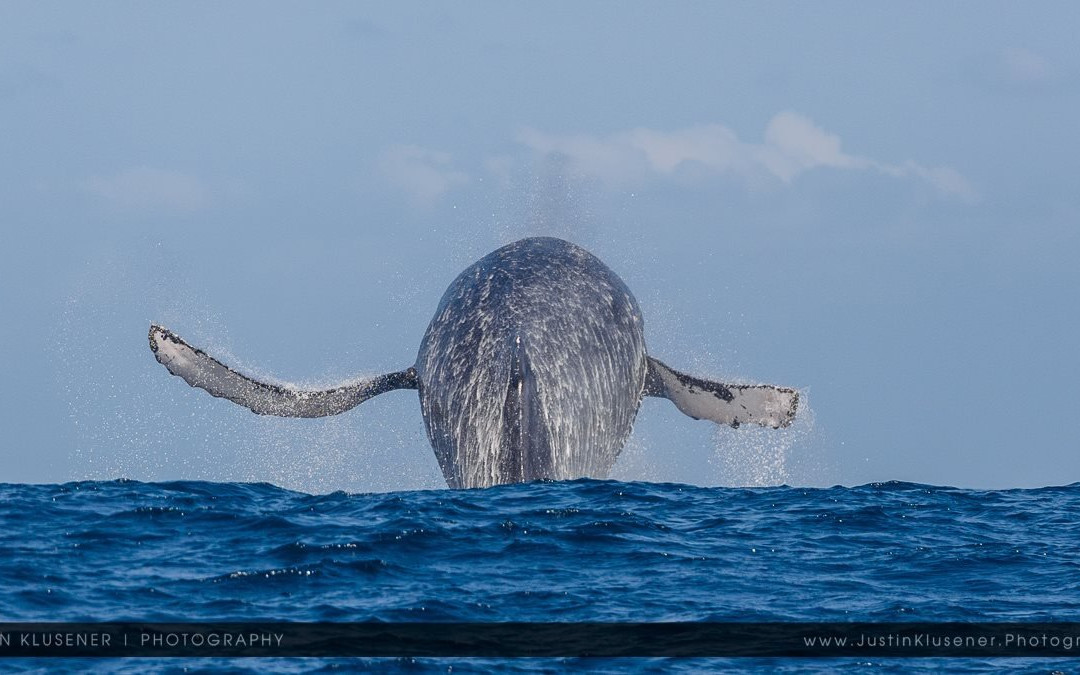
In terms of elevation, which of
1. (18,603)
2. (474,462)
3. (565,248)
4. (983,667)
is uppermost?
(565,248)

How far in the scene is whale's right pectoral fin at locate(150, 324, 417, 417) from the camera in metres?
23.3

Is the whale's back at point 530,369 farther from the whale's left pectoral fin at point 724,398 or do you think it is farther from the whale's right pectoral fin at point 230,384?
the whale's right pectoral fin at point 230,384

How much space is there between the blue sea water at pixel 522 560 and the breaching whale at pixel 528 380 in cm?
88

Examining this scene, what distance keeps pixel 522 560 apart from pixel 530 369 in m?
5.24

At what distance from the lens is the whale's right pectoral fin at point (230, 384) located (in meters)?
23.3

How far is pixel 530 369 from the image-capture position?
65.7 feet

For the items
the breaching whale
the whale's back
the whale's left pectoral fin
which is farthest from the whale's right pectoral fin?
the whale's left pectoral fin

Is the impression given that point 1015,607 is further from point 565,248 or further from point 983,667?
point 565,248

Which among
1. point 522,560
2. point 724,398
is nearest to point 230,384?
point 724,398

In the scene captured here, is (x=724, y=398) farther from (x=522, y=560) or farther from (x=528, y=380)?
(x=522, y=560)

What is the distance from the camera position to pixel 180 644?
11.8 metres

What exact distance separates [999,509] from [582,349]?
759 cm

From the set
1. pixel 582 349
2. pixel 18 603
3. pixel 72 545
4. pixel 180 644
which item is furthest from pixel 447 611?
pixel 582 349

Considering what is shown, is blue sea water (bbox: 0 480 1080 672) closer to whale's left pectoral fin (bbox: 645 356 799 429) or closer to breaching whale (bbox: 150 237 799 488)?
breaching whale (bbox: 150 237 799 488)
